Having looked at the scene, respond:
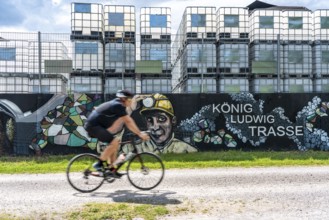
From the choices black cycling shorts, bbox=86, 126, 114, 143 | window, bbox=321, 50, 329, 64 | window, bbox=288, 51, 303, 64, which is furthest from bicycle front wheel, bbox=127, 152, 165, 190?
window, bbox=321, 50, 329, 64

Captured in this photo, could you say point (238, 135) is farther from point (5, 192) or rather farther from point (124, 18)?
point (5, 192)

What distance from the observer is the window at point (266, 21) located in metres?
15.9

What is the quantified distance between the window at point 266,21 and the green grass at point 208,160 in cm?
612

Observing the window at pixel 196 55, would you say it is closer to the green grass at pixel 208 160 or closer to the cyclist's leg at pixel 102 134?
the green grass at pixel 208 160

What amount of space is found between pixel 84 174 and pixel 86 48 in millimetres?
8175

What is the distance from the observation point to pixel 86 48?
45.8 feet

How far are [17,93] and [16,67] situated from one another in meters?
0.82

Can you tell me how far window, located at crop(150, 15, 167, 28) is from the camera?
1502 cm

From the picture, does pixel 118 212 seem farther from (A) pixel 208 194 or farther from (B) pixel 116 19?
(B) pixel 116 19

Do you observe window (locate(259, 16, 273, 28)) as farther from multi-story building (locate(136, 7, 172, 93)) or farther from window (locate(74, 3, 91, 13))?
window (locate(74, 3, 91, 13))

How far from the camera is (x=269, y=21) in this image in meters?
16.0

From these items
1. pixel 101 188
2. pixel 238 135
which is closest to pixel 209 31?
pixel 238 135

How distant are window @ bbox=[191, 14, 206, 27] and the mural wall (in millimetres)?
4242

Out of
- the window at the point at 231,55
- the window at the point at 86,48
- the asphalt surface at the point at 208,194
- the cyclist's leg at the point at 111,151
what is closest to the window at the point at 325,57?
the window at the point at 231,55
